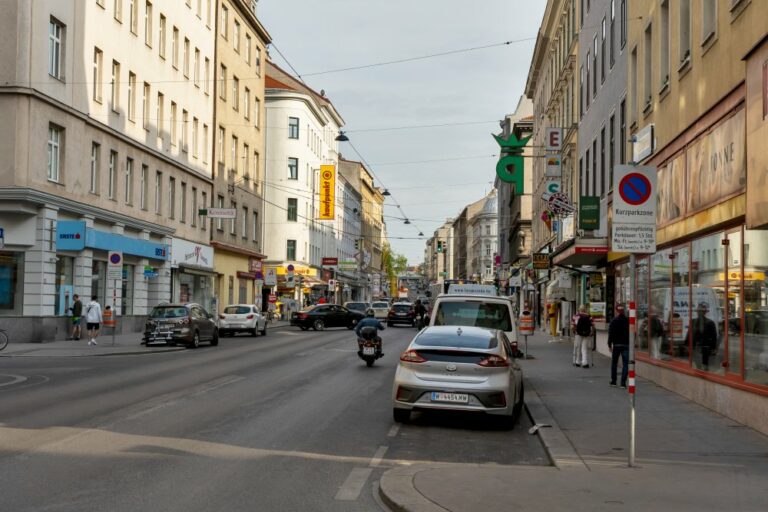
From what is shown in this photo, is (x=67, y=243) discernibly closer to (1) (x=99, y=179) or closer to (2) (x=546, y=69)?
(1) (x=99, y=179)

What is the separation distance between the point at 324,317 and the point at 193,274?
24.3 ft

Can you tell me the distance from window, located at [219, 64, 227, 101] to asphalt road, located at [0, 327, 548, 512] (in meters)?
35.6

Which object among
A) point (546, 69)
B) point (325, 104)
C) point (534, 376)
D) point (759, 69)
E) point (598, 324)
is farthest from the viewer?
point (325, 104)

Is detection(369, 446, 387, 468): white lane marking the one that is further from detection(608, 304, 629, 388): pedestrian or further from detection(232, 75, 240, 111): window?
detection(232, 75, 240, 111): window

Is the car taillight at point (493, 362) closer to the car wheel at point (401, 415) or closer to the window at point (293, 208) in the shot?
the car wheel at point (401, 415)

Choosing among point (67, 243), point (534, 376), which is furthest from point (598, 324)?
point (67, 243)

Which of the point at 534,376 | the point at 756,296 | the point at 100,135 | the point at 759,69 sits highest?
the point at 100,135

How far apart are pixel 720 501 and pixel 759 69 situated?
6.19 metres

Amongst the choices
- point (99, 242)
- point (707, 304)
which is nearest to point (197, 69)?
point (99, 242)

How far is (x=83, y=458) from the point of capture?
9547 mm

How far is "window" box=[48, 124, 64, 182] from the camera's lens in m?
31.8

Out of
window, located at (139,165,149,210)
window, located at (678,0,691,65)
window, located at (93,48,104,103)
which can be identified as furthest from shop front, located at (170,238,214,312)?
window, located at (678,0,691,65)

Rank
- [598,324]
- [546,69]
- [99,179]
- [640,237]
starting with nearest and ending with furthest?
1. [640,237]
2. [598,324]
3. [99,179]
4. [546,69]

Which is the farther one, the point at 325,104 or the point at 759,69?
the point at 325,104
